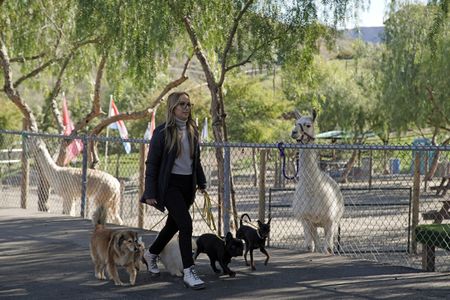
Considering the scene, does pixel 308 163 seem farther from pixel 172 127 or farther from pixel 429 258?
pixel 172 127

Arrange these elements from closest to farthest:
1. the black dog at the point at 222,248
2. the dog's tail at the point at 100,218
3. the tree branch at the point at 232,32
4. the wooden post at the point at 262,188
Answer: the black dog at the point at 222,248, the dog's tail at the point at 100,218, the wooden post at the point at 262,188, the tree branch at the point at 232,32

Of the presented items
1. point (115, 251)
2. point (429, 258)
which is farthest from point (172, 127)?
point (429, 258)

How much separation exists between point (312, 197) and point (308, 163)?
436 millimetres

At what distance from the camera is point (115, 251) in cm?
731

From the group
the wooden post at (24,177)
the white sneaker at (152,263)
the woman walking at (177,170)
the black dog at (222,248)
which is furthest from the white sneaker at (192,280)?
the wooden post at (24,177)

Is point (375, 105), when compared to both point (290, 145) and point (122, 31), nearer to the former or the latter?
point (122, 31)

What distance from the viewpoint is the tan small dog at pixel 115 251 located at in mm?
7121

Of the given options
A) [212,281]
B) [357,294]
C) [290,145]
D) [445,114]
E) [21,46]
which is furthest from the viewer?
[445,114]

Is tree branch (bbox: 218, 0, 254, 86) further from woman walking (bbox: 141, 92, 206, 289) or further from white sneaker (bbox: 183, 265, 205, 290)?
white sneaker (bbox: 183, 265, 205, 290)

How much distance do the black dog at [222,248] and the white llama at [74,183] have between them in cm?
610

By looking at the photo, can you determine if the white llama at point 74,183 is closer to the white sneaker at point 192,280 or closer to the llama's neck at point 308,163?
the llama's neck at point 308,163

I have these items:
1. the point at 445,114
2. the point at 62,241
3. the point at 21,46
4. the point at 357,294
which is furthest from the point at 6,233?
the point at 445,114

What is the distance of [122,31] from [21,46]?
6633 millimetres

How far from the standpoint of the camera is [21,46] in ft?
63.7
